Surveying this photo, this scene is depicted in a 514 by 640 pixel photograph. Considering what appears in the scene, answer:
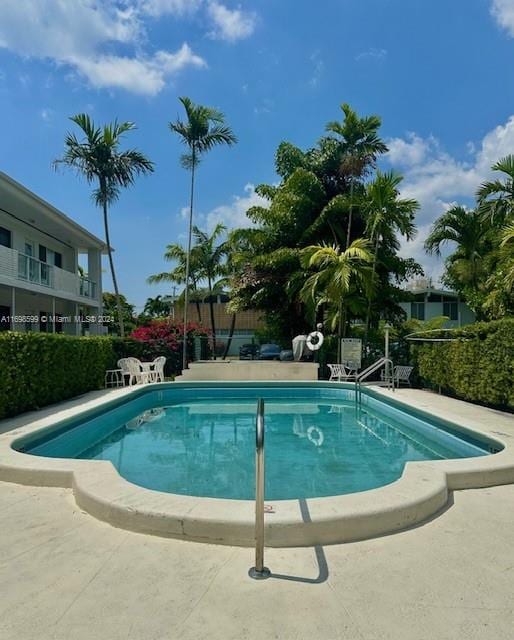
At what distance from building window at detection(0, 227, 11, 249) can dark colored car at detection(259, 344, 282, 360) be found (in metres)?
11.2

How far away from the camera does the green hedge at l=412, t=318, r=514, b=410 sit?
30.1 feet

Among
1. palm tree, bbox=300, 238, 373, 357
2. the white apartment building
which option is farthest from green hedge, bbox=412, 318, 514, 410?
the white apartment building

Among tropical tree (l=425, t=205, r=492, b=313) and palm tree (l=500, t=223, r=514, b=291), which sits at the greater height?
tropical tree (l=425, t=205, r=492, b=313)

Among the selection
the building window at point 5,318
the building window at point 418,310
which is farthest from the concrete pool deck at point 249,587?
the building window at point 418,310

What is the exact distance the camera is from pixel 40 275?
712 inches

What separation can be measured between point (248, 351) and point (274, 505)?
17464mm

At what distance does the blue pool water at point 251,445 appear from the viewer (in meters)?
5.80

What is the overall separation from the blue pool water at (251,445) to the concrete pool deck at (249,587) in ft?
6.31

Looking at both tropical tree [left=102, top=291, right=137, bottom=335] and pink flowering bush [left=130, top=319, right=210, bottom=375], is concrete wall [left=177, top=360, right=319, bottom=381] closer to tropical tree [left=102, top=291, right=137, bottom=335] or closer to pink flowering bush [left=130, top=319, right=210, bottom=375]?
pink flowering bush [left=130, top=319, right=210, bottom=375]

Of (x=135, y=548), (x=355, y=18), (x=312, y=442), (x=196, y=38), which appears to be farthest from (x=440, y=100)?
(x=135, y=548)

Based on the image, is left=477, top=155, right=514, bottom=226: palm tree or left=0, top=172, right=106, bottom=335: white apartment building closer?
left=477, top=155, right=514, bottom=226: palm tree

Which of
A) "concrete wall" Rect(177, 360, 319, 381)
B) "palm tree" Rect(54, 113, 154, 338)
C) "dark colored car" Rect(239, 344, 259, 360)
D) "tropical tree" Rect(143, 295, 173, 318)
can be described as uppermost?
"palm tree" Rect(54, 113, 154, 338)

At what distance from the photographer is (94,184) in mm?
18656

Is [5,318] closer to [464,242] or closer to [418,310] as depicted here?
[464,242]
